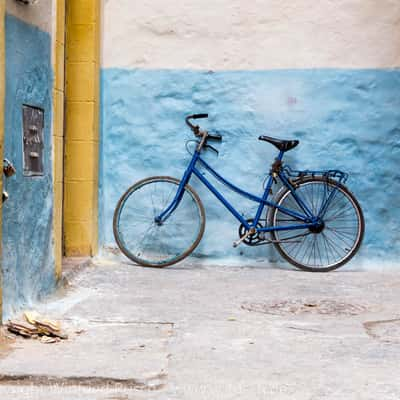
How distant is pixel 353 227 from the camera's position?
695cm

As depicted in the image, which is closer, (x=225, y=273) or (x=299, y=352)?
(x=299, y=352)

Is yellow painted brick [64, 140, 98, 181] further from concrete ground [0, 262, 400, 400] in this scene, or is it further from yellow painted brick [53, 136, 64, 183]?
yellow painted brick [53, 136, 64, 183]

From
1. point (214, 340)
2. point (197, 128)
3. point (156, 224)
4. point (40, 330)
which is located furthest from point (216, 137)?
point (40, 330)

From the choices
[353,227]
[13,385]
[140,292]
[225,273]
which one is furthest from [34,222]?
[353,227]

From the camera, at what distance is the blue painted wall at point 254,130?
22.9 feet

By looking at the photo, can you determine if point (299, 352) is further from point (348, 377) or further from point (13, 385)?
point (13, 385)

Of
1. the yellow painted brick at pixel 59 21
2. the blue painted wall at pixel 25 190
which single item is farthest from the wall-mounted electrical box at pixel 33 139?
the yellow painted brick at pixel 59 21

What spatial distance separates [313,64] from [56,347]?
364 cm

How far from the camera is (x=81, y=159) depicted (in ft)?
22.6

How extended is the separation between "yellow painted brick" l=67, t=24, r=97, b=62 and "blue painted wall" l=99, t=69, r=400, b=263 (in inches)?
12.1

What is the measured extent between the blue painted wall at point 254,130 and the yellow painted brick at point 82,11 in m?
0.49

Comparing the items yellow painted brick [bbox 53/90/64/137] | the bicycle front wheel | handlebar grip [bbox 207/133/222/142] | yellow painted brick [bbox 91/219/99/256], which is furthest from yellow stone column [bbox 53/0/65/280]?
handlebar grip [bbox 207/133/222/142]

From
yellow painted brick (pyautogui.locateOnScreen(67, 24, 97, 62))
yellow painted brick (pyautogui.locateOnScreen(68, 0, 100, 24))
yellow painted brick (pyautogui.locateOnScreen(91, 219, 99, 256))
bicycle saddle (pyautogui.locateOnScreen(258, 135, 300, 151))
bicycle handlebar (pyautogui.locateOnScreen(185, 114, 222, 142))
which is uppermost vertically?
yellow painted brick (pyautogui.locateOnScreen(68, 0, 100, 24))

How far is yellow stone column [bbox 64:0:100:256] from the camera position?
6867 mm
